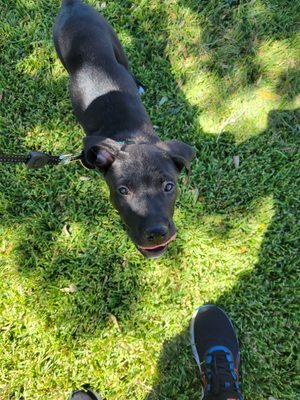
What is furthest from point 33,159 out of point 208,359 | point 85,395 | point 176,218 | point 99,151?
point 208,359

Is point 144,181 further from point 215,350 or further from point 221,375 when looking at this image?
point 221,375

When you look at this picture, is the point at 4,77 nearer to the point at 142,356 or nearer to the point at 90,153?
the point at 90,153

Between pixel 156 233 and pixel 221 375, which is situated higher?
pixel 156 233

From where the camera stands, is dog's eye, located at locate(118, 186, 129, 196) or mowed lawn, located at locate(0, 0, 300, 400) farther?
mowed lawn, located at locate(0, 0, 300, 400)

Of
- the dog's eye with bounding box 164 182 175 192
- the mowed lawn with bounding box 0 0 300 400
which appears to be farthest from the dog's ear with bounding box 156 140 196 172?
the mowed lawn with bounding box 0 0 300 400

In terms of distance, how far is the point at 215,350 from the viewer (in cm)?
385

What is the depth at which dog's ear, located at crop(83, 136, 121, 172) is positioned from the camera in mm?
3045

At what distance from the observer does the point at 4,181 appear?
4422 mm

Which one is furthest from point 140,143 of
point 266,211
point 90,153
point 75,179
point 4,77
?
point 4,77

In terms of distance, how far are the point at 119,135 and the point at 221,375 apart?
244 centimetres

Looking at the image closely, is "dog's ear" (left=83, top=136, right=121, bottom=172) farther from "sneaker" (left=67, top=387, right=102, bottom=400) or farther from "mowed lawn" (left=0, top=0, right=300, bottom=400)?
"sneaker" (left=67, top=387, right=102, bottom=400)

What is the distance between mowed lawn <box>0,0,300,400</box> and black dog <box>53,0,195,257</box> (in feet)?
2.12

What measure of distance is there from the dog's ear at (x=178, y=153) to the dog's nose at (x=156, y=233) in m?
0.55

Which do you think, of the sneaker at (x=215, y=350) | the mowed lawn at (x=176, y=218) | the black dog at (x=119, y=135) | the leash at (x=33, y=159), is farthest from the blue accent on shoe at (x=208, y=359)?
the leash at (x=33, y=159)
